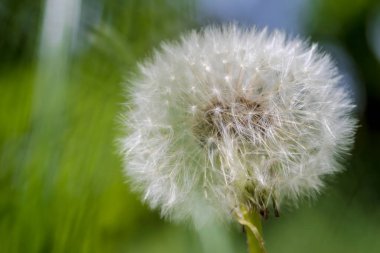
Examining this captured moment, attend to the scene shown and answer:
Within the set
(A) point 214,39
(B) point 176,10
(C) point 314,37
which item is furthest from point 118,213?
(C) point 314,37

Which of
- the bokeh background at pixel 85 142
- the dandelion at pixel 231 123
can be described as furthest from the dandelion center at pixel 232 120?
the bokeh background at pixel 85 142

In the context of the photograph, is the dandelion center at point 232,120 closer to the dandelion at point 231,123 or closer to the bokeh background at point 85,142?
the dandelion at point 231,123

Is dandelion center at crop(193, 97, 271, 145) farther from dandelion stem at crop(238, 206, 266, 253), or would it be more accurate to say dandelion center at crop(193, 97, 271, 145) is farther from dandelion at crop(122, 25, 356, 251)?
dandelion stem at crop(238, 206, 266, 253)

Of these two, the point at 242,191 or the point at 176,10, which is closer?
the point at 242,191

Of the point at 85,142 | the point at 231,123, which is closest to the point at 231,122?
the point at 231,123

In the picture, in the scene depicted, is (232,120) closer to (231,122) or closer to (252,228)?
(231,122)

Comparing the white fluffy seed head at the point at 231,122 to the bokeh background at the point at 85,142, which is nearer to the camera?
the bokeh background at the point at 85,142

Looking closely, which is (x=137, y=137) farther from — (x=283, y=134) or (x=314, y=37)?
(x=314, y=37)

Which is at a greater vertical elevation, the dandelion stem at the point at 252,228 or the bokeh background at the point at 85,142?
the bokeh background at the point at 85,142
